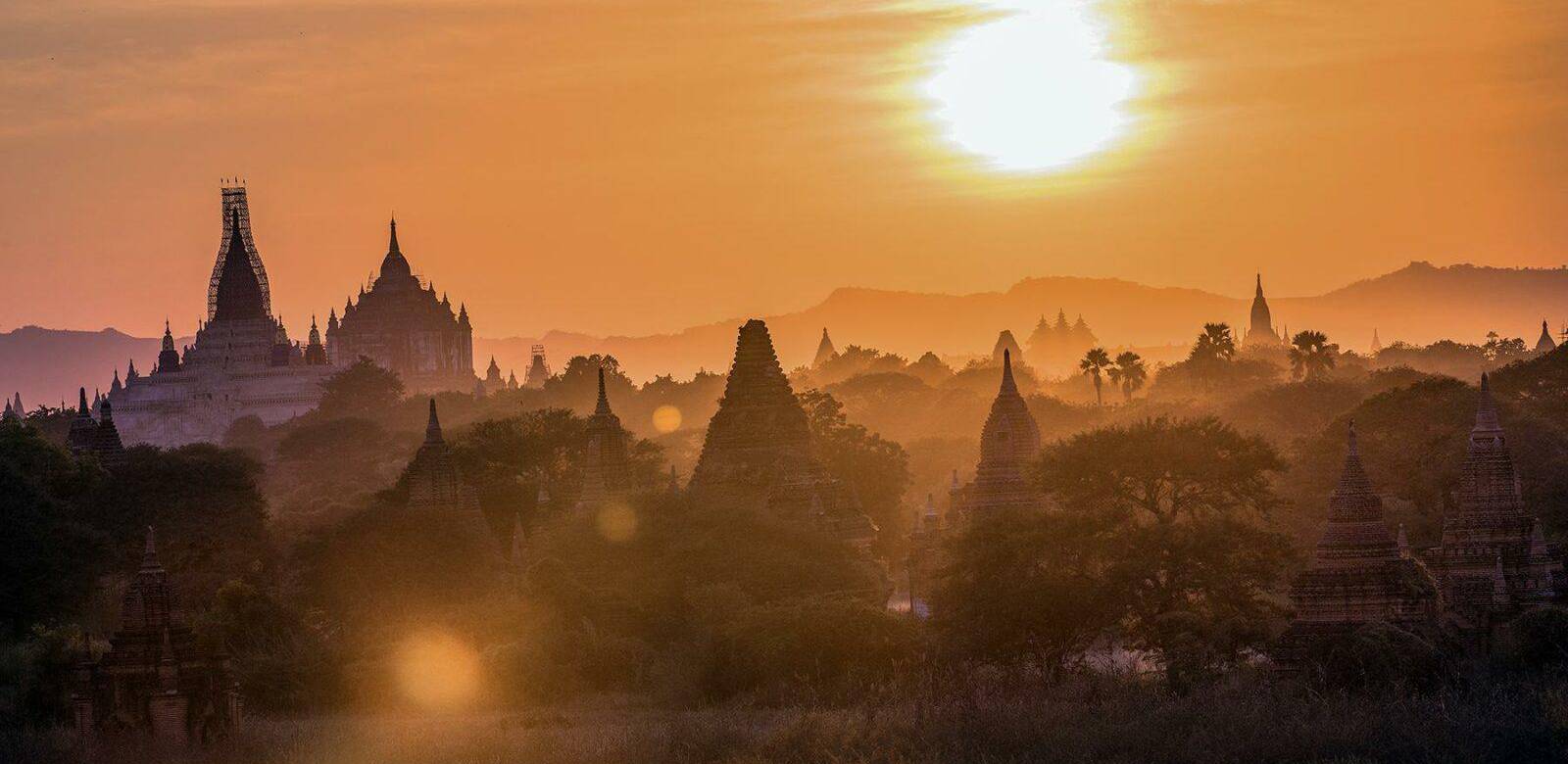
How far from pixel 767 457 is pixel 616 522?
599cm

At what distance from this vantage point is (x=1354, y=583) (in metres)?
44.3

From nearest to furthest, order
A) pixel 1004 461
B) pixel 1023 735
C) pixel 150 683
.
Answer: pixel 1023 735
pixel 150 683
pixel 1004 461

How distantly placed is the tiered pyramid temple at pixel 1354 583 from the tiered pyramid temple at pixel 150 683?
53.4ft

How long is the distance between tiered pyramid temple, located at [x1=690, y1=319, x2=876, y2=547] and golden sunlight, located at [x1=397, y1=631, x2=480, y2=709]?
1028cm

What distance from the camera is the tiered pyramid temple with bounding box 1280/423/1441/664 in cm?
4397

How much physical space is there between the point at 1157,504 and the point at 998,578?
18.4m

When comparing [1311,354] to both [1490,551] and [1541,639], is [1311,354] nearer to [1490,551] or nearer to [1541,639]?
[1490,551]

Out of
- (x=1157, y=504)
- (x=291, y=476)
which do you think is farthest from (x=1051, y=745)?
(x=291, y=476)

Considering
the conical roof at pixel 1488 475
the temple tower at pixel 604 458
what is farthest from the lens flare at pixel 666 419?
the conical roof at pixel 1488 475

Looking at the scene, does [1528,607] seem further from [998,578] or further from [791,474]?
[791,474]

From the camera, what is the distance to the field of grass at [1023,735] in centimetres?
3672

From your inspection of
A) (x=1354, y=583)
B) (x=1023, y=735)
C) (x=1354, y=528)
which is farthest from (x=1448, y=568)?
(x=1023, y=735)

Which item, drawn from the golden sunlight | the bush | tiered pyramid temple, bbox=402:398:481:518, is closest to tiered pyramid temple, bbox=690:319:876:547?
tiered pyramid temple, bbox=402:398:481:518

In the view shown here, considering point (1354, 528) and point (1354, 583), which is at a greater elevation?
A: point (1354, 528)
